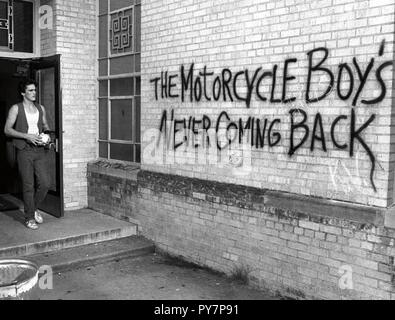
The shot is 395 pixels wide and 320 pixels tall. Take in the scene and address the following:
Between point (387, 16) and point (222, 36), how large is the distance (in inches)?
79.8

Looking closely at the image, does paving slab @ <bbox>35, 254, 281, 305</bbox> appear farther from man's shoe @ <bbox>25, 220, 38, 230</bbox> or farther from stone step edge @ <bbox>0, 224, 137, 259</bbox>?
man's shoe @ <bbox>25, 220, 38, 230</bbox>

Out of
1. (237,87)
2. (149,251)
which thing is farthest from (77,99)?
(237,87)

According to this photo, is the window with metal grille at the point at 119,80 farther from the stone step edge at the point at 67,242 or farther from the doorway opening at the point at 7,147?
the doorway opening at the point at 7,147

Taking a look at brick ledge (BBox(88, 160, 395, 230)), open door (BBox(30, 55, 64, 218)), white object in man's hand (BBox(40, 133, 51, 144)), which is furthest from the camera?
open door (BBox(30, 55, 64, 218))

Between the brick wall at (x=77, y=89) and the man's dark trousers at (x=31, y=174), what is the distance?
1.22 meters

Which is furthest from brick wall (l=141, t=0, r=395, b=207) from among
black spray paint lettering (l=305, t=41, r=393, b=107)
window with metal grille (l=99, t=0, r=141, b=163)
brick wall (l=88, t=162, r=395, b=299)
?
window with metal grille (l=99, t=0, r=141, b=163)

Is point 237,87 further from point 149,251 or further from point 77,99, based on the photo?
point 77,99

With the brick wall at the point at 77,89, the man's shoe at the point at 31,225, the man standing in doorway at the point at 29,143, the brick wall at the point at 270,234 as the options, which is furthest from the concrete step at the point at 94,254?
the brick wall at the point at 77,89

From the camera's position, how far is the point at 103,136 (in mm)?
7957

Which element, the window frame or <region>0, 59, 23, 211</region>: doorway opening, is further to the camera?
<region>0, 59, 23, 211</region>: doorway opening

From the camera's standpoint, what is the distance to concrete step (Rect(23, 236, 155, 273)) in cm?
564

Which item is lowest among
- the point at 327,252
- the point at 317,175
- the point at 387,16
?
the point at 327,252

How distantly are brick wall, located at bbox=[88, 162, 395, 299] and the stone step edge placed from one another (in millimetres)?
307

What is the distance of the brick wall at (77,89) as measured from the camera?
25.1 feet
